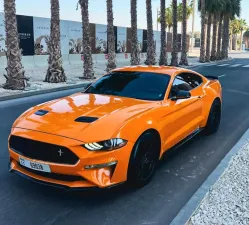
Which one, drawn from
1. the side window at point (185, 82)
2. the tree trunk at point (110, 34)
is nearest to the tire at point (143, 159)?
the side window at point (185, 82)

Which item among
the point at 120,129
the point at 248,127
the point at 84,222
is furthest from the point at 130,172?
the point at 248,127

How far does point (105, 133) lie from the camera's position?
3836mm

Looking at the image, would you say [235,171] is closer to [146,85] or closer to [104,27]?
[146,85]

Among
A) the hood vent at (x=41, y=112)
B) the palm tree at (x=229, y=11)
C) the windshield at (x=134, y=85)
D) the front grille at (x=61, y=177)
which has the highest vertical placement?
the palm tree at (x=229, y=11)

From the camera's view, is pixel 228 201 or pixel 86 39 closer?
pixel 228 201

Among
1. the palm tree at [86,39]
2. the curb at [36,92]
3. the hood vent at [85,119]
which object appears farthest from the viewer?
the palm tree at [86,39]

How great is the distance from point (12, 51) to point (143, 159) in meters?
10.5

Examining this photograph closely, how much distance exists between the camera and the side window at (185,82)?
18.0 feet

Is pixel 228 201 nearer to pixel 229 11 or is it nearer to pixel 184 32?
pixel 184 32

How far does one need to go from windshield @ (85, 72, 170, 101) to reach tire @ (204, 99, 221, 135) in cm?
179

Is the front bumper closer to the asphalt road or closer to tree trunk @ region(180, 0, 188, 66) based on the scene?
the asphalt road

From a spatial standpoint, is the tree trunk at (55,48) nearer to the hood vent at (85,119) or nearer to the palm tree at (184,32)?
the hood vent at (85,119)

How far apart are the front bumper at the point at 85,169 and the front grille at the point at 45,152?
5cm

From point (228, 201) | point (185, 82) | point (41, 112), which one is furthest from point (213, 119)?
point (41, 112)
